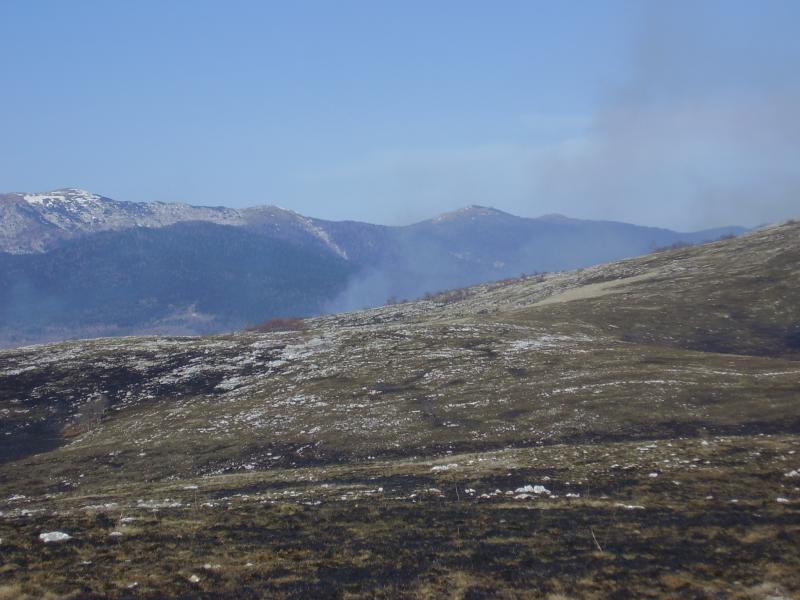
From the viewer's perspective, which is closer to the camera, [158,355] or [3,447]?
[3,447]

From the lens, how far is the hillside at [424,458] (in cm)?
2219

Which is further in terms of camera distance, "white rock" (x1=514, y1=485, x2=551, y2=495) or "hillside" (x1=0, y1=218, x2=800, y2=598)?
"white rock" (x1=514, y1=485, x2=551, y2=495)

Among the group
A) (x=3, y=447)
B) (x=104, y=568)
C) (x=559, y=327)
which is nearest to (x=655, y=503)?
(x=104, y=568)

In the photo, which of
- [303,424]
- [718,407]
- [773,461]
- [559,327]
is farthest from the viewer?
[559,327]

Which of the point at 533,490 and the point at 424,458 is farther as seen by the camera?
the point at 424,458

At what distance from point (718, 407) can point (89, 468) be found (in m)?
54.6

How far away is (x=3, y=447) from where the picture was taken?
2571 inches

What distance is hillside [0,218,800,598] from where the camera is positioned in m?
22.2

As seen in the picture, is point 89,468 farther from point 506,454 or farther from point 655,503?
point 655,503

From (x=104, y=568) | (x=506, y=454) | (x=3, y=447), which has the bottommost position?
(x=3, y=447)

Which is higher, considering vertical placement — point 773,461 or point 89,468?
point 773,461

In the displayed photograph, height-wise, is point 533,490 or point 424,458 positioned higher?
point 533,490

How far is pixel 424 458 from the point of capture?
50.0 metres

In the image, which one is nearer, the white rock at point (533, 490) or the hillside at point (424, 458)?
the hillside at point (424, 458)
